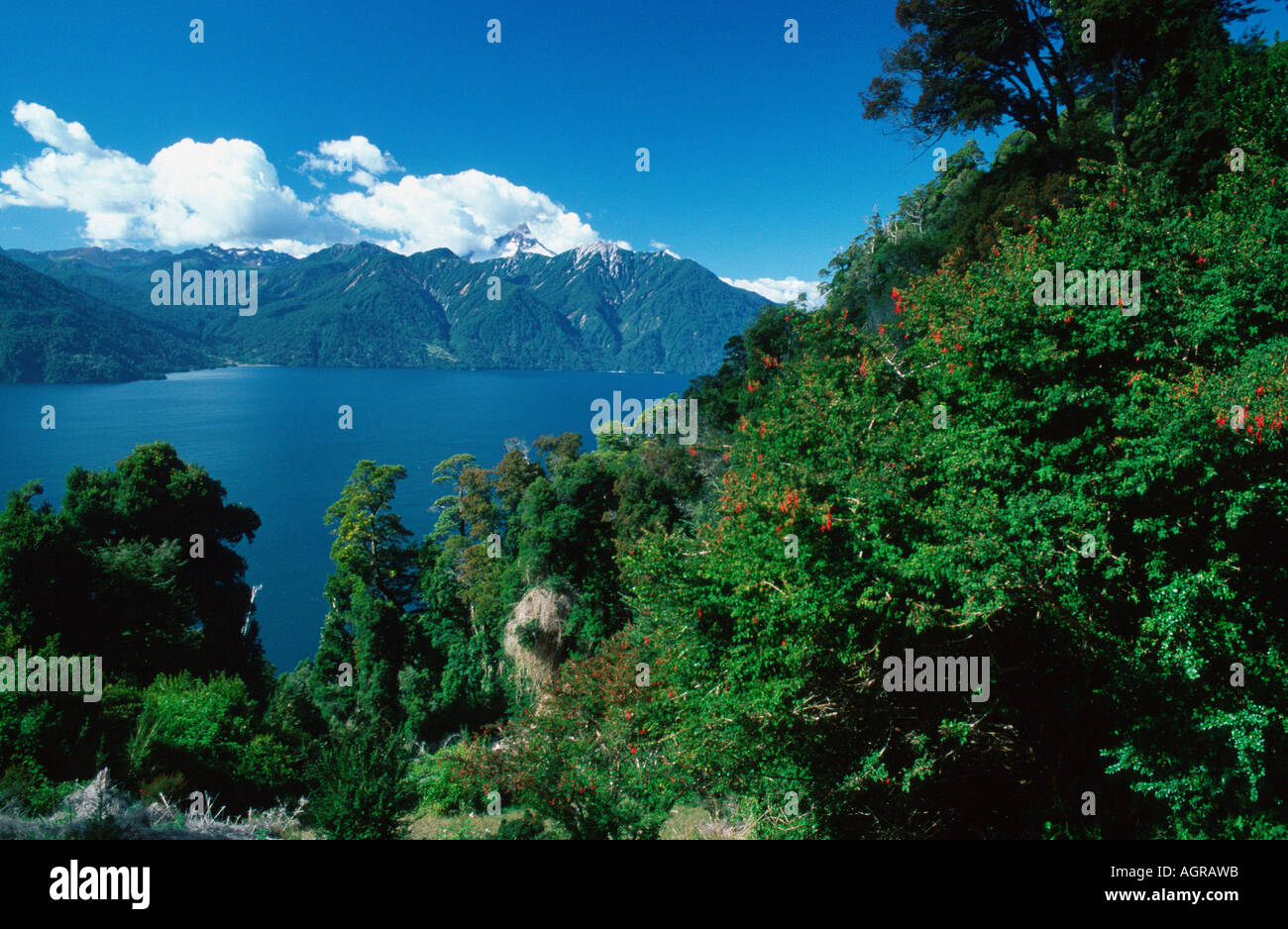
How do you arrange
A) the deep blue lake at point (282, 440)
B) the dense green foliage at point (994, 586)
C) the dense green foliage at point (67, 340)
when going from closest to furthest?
1. the dense green foliage at point (994, 586)
2. the deep blue lake at point (282, 440)
3. the dense green foliage at point (67, 340)

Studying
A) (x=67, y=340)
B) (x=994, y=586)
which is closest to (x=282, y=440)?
(x=994, y=586)

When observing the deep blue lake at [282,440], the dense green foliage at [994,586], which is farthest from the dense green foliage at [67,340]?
the dense green foliage at [994,586]

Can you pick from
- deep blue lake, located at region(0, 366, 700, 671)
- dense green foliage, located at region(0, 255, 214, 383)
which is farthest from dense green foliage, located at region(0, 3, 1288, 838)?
dense green foliage, located at region(0, 255, 214, 383)

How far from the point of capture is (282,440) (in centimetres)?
8081

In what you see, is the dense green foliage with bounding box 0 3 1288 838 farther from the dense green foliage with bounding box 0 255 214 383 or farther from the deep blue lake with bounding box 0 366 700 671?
the dense green foliage with bounding box 0 255 214 383

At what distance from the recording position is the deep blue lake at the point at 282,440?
4600cm

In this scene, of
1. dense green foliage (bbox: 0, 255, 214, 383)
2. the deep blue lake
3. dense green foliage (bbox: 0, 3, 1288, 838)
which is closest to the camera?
dense green foliage (bbox: 0, 3, 1288, 838)

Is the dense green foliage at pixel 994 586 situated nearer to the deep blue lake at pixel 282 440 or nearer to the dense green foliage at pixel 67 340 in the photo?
the deep blue lake at pixel 282 440

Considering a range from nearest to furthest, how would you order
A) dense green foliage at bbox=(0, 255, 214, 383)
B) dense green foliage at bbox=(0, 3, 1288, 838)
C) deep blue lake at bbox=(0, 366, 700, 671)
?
dense green foliage at bbox=(0, 3, 1288, 838)
deep blue lake at bbox=(0, 366, 700, 671)
dense green foliage at bbox=(0, 255, 214, 383)

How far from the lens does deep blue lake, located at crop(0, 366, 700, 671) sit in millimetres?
46000

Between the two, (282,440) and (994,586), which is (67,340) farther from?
(994,586)

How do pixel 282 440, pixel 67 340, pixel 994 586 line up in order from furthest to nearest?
pixel 67 340
pixel 282 440
pixel 994 586
